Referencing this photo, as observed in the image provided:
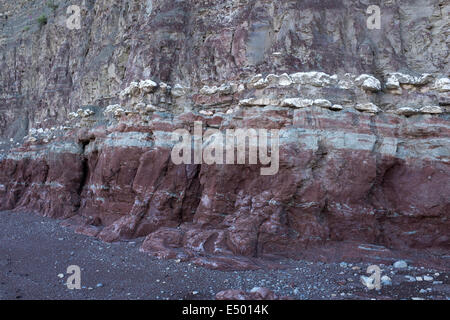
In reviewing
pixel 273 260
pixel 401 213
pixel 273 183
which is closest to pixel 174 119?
pixel 273 183

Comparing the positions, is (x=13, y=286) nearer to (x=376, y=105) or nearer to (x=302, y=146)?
(x=302, y=146)

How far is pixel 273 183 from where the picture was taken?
312 inches

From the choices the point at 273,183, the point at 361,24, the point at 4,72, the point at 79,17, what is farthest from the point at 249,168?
the point at 4,72

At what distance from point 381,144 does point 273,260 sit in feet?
12.7

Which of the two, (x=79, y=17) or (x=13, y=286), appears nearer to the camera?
(x=13, y=286)

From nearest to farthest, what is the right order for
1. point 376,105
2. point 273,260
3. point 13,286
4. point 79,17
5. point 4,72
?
point 13,286 < point 273,260 < point 376,105 < point 79,17 < point 4,72

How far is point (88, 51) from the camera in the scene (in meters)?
16.7

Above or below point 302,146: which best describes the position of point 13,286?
below

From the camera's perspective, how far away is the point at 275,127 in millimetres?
8133

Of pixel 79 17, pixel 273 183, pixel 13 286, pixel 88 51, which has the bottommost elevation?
pixel 13 286

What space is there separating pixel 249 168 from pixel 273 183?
0.76 metres

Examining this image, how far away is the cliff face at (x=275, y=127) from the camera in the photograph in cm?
757

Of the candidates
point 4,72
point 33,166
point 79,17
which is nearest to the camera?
point 33,166

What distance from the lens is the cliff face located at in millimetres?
7570
